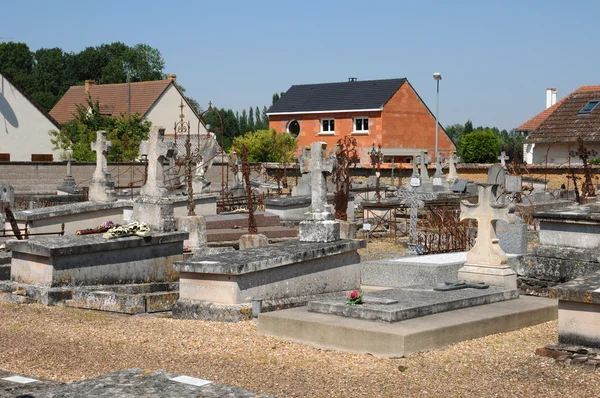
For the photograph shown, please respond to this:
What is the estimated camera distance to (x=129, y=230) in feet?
40.8

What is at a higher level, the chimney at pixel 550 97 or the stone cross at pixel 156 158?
the chimney at pixel 550 97

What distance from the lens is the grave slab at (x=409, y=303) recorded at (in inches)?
348

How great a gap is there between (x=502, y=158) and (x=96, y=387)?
93.5ft

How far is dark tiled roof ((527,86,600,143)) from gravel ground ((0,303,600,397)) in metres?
35.3

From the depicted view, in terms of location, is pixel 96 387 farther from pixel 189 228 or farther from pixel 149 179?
pixel 189 228

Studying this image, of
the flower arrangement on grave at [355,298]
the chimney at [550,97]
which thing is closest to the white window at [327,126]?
the chimney at [550,97]

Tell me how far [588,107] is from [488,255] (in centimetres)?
3661

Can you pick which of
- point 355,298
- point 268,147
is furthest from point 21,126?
point 355,298

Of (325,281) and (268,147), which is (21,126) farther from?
(325,281)

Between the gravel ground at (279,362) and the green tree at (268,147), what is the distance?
3714cm

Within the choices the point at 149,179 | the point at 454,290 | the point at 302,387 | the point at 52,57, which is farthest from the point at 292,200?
the point at 52,57

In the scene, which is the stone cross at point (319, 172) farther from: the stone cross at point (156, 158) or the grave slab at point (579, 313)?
the grave slab at point (579, 313)

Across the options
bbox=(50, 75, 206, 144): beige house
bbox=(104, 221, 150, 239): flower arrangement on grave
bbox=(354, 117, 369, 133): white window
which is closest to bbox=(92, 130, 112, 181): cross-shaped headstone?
bbox=(104, 221, 150, 239): flower arrangement on grave

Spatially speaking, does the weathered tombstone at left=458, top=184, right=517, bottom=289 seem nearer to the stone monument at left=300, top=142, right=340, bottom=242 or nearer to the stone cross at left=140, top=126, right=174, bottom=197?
the stone monument at left=300, top=142, right=340, bottom=242
